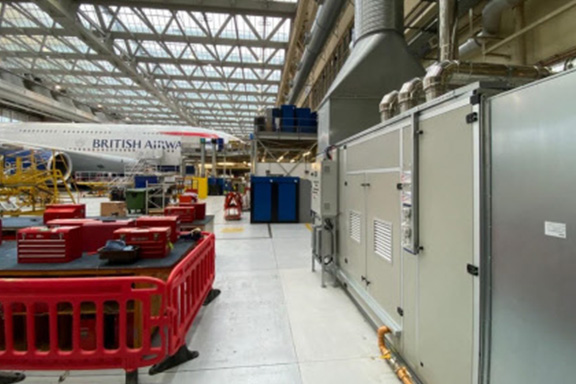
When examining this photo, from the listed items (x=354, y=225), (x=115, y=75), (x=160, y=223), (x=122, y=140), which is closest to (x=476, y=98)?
(x=354, y=225)

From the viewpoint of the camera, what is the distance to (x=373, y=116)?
14.8ft

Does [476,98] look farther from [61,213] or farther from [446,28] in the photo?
[61,213]

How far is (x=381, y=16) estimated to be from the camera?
163 inches

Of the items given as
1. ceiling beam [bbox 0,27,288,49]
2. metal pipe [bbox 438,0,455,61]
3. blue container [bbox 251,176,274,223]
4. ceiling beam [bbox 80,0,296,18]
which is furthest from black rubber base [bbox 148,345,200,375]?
ceiling beam [bbox 0,27,288,49]

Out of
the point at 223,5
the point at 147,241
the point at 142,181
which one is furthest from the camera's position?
the point at 223,5

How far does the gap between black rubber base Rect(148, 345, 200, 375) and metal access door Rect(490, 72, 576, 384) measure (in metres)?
2.18

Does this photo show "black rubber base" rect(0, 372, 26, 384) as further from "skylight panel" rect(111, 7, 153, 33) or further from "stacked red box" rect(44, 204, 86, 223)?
"skylight panel" rect(111, 7, 153, 33)

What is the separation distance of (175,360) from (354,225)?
93.2 inches

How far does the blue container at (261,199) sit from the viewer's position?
29.8ft

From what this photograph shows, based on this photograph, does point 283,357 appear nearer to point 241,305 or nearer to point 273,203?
point 241,305

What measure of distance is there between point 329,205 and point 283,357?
7.15 ft

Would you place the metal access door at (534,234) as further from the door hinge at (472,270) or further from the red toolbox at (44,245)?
the red toolbox at (44,245)

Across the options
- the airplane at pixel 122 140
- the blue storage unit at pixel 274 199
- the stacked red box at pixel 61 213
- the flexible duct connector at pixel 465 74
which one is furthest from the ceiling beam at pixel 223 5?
the flexible duct connector at pixel 465 74

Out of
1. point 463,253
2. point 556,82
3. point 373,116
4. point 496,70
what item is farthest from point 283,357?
point 373,116
